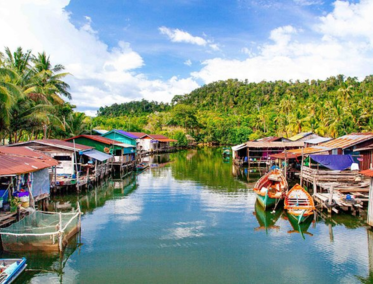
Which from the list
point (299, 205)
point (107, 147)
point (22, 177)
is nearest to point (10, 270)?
point (22, 177)

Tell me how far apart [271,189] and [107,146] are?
19.3 metres

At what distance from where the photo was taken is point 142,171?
36.6 meters

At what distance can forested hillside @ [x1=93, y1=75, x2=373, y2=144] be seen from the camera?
42.5m

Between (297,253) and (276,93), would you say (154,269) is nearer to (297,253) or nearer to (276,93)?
(297,253)

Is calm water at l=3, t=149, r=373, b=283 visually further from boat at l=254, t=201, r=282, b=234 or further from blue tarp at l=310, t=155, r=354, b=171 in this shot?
blue tarp at l=310, t=155, r=354, b=171

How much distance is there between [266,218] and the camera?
16.8 metres

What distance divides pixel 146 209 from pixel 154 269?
8.21m

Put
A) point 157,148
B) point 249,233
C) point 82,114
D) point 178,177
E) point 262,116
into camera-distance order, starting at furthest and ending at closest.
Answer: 1. point 262,116
2. point 157,148
3. point 82,114
4. point 178,177
5. point 249,233

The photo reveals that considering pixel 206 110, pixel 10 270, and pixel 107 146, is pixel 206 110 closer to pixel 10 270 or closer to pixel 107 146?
pixel 107 146

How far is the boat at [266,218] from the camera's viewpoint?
50.3ft

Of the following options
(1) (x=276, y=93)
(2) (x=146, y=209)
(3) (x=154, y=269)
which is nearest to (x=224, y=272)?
(3) (x=154, y=269)

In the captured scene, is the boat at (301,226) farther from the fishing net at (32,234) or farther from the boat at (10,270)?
the boat at (10,270)

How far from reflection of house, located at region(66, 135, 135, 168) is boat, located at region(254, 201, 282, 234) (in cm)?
1921

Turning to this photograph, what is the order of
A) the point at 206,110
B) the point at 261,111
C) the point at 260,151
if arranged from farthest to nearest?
1. the point at 206,110
2. the point at 261,111
3. the point at 260,151
